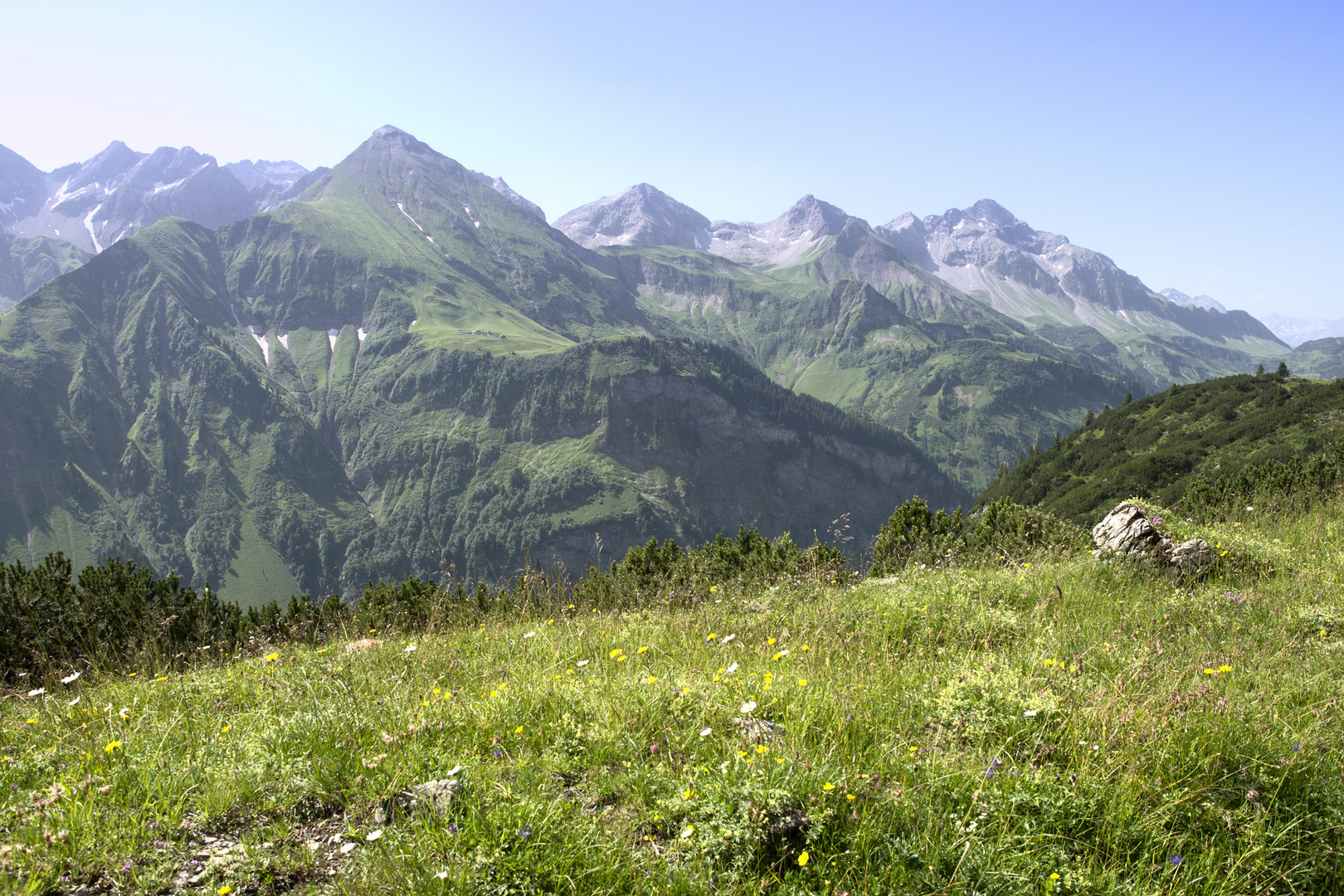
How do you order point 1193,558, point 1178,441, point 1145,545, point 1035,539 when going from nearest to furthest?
point 1193,558 → point 1145,545 → point 1035,539 → point 1178,441

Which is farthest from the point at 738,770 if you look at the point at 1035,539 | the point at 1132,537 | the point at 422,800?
the point at 1035,539

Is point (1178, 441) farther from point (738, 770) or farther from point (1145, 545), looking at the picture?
point (738, 770)

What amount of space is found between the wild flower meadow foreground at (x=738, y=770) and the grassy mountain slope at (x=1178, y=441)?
89865 millimetres

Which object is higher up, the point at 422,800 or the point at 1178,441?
the point at 1178,441

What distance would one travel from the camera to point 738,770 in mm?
3812

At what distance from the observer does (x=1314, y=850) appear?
3.36m

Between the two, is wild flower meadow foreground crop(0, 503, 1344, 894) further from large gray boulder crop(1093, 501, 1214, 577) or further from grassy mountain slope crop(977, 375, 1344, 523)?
grassy mountain slope crop(977, 375, 1344, 523)

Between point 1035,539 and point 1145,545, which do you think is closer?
point 1145,545

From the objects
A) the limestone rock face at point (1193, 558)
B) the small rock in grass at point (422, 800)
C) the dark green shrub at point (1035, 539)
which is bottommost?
the small rock in grass at point (422, 800)

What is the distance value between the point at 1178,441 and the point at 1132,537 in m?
151

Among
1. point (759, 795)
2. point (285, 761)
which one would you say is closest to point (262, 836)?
point (285, 761)

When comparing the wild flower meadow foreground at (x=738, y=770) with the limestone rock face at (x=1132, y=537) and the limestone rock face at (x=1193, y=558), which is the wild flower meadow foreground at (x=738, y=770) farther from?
the limestone rock face at (x=1132, y=537)

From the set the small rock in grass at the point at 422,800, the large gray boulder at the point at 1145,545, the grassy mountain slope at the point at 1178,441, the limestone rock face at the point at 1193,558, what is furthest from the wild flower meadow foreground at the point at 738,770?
the grassy mountain slope at the point at 1178,441

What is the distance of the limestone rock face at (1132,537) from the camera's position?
8742 mm
